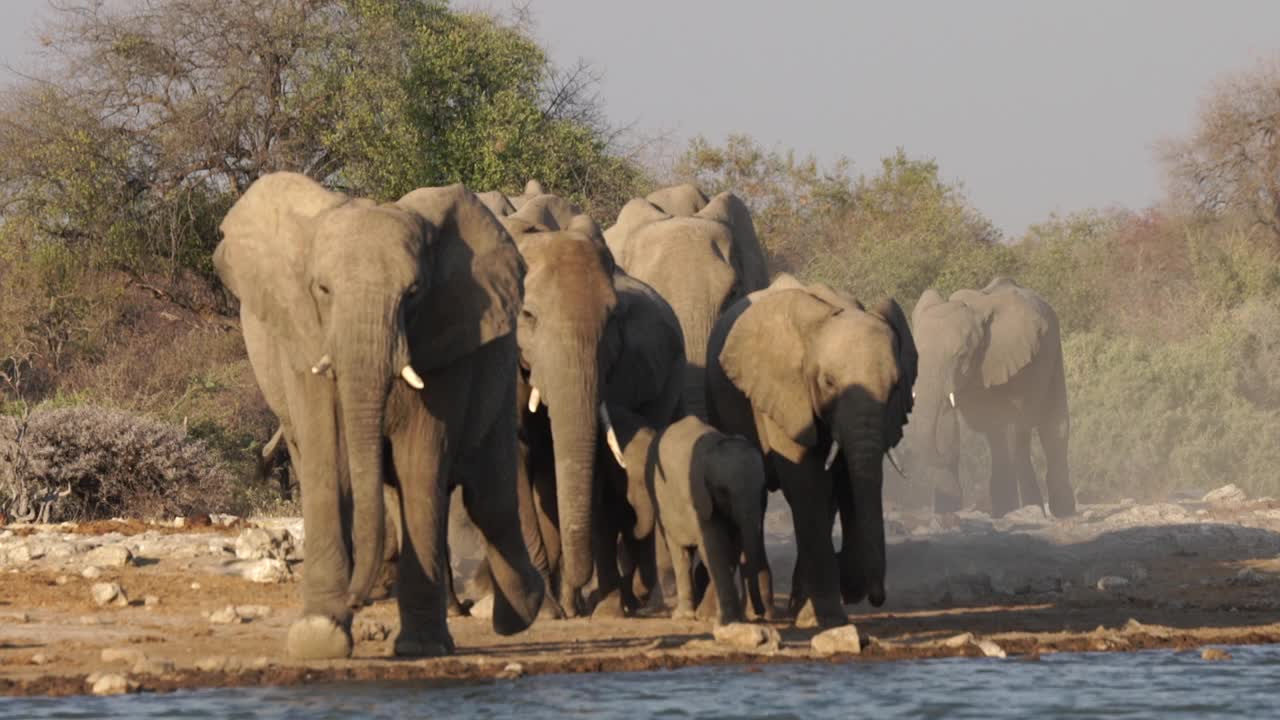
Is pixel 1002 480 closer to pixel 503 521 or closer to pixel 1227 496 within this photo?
pixel 1227 496

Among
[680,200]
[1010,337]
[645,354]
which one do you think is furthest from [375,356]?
[1010,337]

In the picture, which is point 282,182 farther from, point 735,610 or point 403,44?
point 403,44

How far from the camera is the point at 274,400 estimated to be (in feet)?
37.3

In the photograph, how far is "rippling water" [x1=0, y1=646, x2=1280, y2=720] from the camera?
903 centimetres

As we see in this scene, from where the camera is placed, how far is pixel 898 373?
12.0 metres

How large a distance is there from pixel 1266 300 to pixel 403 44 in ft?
40.7

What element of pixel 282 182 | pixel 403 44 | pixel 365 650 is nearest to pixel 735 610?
pixel 365 650

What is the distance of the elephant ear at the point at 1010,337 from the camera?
76.8 ft

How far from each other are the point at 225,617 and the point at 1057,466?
1280cm

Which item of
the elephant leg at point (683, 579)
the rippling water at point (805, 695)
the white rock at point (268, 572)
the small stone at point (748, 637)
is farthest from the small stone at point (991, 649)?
the white rock at point (268, 572)

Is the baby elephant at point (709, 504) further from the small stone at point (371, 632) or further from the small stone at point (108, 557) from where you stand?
the small stone at point (108, 557)

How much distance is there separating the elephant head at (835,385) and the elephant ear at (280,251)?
320 centimetres

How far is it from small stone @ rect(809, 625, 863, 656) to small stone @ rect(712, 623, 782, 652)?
21 centimetres

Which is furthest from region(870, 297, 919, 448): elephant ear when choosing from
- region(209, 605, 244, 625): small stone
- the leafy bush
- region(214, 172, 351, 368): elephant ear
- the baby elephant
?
the leafy bush
